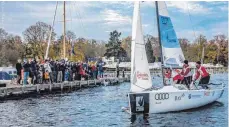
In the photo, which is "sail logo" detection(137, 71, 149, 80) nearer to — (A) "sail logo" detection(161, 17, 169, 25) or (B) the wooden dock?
(A) "sail logo" detection(161, 17, 169, 25)

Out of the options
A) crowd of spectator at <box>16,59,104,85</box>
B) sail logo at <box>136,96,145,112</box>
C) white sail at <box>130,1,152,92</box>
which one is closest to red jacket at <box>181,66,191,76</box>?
white sail at <box>130,1,152,92</box>

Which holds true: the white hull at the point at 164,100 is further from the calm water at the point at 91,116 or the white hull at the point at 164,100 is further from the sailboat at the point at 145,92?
the calm water at the point at 91,116

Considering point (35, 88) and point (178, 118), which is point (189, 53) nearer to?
point (35, 88)

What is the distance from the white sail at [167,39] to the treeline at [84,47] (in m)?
40.2

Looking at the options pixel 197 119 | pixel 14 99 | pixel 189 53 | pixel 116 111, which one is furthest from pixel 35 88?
pixel 189 53

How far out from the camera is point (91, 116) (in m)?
22.1

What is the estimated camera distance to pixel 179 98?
2223 centimetres

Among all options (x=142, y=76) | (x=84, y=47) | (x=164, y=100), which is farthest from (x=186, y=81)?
(x=84, y=47)

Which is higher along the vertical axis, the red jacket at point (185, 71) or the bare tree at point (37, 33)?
the bare tree at point (37, 33)

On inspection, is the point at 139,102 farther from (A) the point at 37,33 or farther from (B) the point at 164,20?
(A) the point at 37,33

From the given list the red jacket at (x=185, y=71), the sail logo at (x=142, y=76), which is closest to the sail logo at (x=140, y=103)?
the sail logo at (x=142, y=76)

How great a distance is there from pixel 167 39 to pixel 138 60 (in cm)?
390

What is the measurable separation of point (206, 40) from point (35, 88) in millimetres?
Answer: 107113

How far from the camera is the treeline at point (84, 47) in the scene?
85750 millimetres
